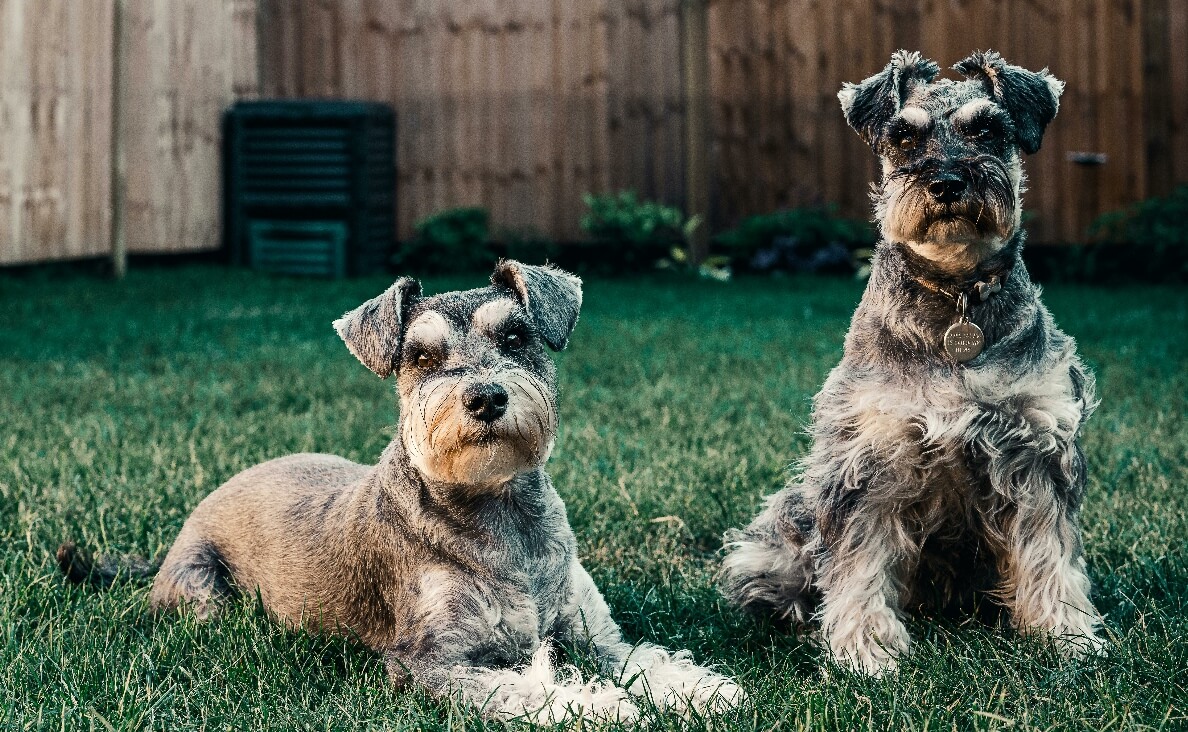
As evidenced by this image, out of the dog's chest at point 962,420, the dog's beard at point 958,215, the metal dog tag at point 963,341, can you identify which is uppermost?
the dog's beard at point 958,215

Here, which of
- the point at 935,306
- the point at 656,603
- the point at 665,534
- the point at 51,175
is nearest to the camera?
the point at 935,306

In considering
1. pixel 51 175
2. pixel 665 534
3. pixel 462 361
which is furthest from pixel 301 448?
pixel 51 175

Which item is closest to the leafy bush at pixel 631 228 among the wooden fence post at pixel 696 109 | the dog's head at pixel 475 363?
the wooden fence post at pixel 696 109

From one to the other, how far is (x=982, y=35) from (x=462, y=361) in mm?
10275

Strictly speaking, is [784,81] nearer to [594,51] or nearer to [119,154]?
[594,51]

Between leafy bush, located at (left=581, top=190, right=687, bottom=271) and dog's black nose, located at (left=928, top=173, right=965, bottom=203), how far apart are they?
30.1ft

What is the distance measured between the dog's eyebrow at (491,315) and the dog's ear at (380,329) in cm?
21

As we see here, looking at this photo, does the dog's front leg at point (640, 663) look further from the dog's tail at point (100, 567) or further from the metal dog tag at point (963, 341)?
the dog's tail at point (100, 567)

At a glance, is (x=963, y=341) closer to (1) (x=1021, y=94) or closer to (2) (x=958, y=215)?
(2) (x=958, y=215)

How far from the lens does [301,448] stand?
5.61m

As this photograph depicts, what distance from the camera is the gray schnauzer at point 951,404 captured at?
3.31 meters

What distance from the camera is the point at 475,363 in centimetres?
320

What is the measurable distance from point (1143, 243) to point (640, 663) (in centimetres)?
970

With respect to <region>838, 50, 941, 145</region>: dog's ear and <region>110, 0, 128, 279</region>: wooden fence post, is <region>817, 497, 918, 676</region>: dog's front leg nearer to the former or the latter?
<region>838, 50, 941, 145</region>: dog's ear
